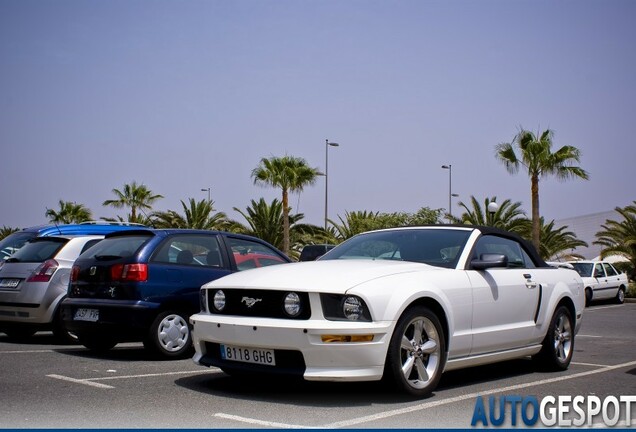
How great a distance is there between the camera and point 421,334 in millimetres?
6812

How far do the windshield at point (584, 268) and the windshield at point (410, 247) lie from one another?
68.5 ft

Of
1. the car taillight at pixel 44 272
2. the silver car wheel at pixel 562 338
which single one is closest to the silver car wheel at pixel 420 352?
the silver car wheel at pixel 562 338

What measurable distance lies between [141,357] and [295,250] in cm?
3839

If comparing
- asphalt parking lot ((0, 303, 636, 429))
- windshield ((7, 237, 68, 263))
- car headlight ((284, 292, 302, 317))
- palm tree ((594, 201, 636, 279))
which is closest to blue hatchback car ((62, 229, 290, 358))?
asphalt parking lot ((0, 303, 636, 429))

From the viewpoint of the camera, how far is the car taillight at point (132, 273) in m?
9.30

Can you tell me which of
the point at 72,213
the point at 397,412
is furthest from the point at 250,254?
the point at 72,213

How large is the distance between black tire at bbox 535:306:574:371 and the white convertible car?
0.60 ft

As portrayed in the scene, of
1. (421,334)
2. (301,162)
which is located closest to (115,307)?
(421,334)

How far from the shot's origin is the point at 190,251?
32.6 ft

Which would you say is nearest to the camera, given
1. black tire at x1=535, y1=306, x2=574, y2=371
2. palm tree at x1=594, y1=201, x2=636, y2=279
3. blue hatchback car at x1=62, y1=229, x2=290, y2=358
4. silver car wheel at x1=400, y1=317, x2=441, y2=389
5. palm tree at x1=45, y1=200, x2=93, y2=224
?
silver car wheel at x1=400, y1=317, x2=441, y2=389

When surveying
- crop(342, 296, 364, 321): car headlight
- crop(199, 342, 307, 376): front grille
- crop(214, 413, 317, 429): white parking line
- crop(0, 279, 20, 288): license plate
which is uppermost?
crop(0, 279, 20, 288): license plate

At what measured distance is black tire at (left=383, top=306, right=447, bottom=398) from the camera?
6480 millimetres

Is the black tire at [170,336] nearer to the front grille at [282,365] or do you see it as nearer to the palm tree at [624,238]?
the front grille at [282,365]

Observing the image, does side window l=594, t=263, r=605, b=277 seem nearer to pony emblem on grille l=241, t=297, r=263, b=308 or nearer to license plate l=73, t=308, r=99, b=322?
Answer: license plate l=73, t=308, r=99, b=322
